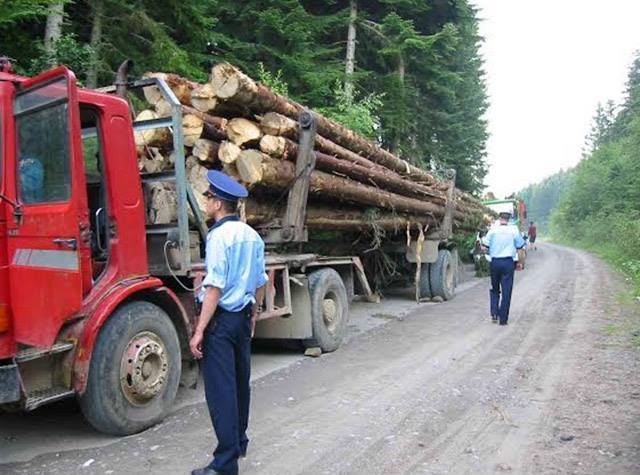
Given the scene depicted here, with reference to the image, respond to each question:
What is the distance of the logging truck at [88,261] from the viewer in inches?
160

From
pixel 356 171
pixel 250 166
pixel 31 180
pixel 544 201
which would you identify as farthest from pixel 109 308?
pixel 544 201

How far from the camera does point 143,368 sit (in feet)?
14.9

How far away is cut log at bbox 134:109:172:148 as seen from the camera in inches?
232

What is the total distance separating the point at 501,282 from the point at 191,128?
19.2ft

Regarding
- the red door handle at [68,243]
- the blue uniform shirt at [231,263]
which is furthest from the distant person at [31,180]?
the blue uniform shirt at [231,263]

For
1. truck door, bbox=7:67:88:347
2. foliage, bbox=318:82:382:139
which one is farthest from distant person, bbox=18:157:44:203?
foliage, bbox=318:82:382:139

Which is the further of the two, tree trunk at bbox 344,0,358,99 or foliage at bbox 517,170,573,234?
foliage at bbox 517,170,573,234

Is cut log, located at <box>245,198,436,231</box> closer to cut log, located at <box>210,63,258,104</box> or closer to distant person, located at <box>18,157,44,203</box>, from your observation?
cut log, located at <box>210,63,258,104</box>

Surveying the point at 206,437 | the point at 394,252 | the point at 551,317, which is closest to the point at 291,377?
the point at 206,437

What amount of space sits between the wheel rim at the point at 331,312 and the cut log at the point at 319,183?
54.4 inches

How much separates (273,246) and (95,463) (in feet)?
11.9

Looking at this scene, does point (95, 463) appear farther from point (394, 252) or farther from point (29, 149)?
point (394, 252)

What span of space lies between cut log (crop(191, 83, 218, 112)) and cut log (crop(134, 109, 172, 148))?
0.59 m

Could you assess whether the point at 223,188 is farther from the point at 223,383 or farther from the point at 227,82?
the point at 227,82
